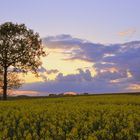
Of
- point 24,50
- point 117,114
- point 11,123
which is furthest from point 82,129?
point 24,50

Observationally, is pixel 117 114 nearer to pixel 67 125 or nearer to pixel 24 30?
pixel 67 125

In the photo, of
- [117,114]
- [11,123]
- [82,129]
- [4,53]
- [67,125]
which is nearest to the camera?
[82,129]

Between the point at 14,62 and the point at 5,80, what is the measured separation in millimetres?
2764

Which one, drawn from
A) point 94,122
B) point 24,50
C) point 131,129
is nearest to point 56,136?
point 131,129

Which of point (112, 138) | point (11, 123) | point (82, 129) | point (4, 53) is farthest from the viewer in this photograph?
point (4, 53)

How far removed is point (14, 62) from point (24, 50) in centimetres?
215

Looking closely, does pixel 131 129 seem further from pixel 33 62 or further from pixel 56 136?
pixel 33 62

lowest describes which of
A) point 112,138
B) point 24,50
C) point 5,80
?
point 112,138

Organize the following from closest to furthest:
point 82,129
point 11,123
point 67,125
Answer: point 82,129
point 67,125
point 11,123

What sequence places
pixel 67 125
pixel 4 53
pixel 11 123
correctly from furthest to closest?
1. pixel 4 53
2. pixel 11 123
3. pixel 67 125

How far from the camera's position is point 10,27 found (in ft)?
214

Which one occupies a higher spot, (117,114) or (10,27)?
(10,27)

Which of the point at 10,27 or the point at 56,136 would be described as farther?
the point at 10,27

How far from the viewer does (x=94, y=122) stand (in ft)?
60.2
